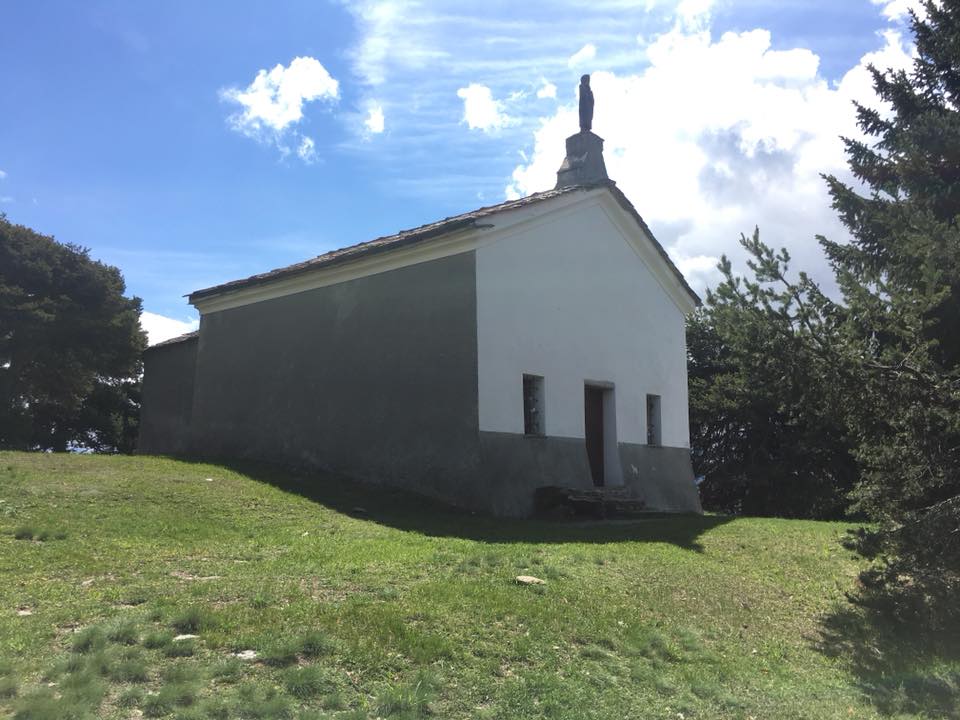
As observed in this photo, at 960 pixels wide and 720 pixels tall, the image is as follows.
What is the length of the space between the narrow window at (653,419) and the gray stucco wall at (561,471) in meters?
0.26

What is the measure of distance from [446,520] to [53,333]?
79.7 feet

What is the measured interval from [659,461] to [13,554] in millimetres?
13123

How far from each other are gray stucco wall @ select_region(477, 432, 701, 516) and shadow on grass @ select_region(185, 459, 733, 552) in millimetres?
697

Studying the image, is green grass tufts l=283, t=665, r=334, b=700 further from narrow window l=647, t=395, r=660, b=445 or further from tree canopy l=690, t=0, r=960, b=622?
narrow window l=647, t=395, r=660, b=445

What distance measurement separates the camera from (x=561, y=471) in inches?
584

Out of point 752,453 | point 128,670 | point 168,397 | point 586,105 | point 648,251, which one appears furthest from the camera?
point 752,453

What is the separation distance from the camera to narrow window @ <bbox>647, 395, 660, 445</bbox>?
18078 millimetres

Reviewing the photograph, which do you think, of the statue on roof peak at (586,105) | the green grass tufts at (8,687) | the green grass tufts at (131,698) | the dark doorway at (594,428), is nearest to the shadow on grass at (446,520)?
the dark doorway at (594,428)

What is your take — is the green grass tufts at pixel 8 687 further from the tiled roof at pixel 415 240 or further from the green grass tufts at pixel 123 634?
the tiled roof at pixel 415 240

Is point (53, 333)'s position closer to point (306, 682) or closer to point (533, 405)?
point (533, 405)

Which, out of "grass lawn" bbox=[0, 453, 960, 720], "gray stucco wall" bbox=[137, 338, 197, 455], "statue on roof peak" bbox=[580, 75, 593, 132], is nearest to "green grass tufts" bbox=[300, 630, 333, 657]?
"grass lawn" bbox=[0, 453, 960, 720]

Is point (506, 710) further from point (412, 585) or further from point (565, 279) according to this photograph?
point (565, 279)

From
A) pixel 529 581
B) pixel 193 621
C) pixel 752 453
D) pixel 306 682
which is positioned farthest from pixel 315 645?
pixel 752 453

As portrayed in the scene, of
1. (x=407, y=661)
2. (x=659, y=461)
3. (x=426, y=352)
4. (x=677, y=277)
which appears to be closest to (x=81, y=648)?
(x=407, y=661)
